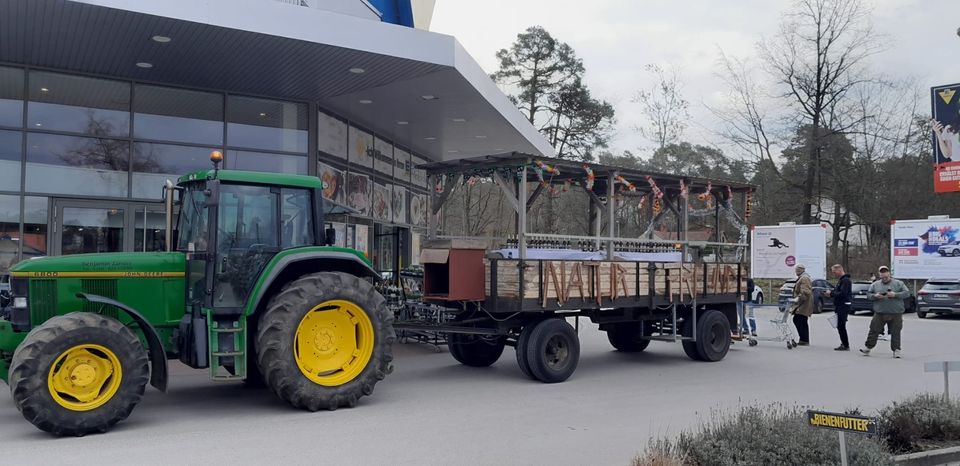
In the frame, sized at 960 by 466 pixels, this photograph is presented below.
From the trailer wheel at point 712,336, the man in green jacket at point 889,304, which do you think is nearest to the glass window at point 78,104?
the trailer wheel at point 712,336

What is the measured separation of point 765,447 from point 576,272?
17.8 ft

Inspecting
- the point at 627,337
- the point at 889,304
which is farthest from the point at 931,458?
the point at 889,304

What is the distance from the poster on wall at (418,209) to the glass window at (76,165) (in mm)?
9970

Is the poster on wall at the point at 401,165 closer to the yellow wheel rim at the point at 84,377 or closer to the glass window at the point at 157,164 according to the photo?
the glass window at the point at 157,164

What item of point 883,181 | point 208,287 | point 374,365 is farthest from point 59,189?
point 883,181

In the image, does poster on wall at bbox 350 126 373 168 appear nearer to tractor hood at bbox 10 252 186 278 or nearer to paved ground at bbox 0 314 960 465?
paved ground at bbox 0 314 960 465

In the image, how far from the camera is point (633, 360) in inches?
547

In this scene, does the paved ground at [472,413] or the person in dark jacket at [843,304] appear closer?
the paved ground at [472,413]

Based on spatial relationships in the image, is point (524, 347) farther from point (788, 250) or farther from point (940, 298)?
point (940, 298)

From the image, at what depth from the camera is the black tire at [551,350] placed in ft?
36.0

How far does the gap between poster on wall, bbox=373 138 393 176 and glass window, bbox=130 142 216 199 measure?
574cm

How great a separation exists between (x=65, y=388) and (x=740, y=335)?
11.5 metres

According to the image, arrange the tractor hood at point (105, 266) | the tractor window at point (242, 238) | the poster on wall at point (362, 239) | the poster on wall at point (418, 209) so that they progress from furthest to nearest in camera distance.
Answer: the poster on wall at point (418, 209)
the poster on wall at point (362, 239)
the tractor window at point (242, 238)
the tractor hood at point (105, 266)

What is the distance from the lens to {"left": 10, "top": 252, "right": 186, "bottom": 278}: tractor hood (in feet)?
26.3
